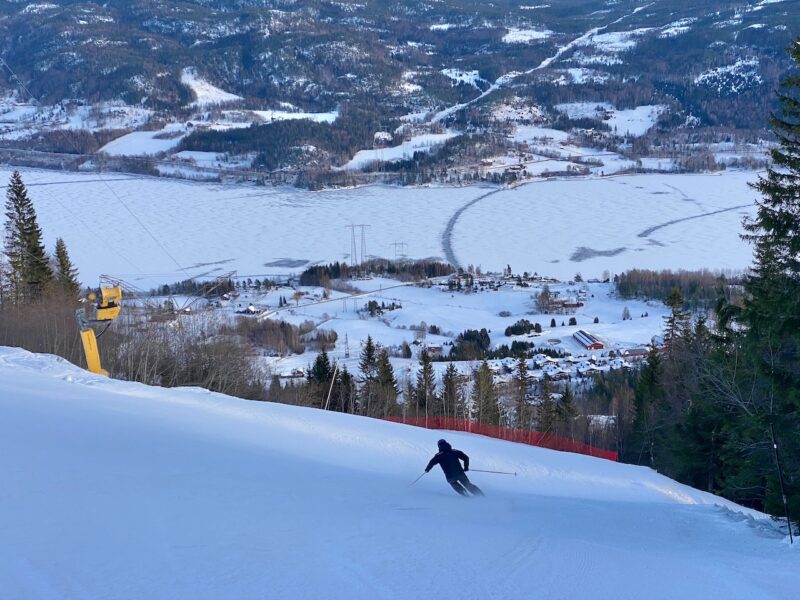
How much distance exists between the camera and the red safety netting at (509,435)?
18.8 metres

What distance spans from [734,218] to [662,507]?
73233mm

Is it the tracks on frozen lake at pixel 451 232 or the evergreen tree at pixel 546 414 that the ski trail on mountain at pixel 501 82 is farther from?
the evergreen tree at pixel 546 414

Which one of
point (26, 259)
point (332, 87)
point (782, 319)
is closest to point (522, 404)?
point (782, 319)

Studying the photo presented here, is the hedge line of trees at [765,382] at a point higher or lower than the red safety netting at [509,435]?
higher

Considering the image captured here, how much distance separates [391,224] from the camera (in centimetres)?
7694

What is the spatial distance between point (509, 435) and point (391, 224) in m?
57.4

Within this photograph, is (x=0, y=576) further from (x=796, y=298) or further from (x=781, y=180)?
(x=781, y=180)

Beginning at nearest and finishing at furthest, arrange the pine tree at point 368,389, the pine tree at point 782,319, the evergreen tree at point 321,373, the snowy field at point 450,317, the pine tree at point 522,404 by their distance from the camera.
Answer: the pine tree at point 782,319, the pine tree at point 368,389, the evergreen tree at point 321,373, the pine tree at point 522,404, the snowy field at point 450,317

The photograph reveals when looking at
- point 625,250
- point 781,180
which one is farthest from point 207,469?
point 625,250

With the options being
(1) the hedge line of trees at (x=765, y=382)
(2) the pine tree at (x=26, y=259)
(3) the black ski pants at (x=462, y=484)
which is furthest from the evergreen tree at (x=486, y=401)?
(3) the black ski pants at (x=462, y=484)

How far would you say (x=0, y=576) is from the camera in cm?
429

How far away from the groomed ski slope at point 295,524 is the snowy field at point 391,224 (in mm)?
46743

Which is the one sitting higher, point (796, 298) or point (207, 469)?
point (796, 298)

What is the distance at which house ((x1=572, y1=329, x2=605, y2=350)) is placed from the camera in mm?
42781
